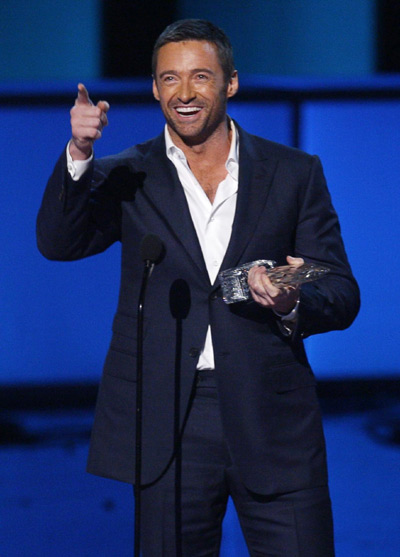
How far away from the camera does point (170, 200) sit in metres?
1.94

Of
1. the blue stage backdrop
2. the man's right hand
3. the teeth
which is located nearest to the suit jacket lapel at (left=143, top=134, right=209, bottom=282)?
the teeth

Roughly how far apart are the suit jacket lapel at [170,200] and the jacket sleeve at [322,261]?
22 cm

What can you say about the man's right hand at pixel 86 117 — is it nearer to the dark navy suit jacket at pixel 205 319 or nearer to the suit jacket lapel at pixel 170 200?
the dark navy suit jacket at pixel 205 319

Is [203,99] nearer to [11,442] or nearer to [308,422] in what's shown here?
[308,422]

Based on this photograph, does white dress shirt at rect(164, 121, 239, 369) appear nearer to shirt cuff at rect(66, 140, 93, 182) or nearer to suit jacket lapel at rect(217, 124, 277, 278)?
suit jacket lapel at rect(217, 124, 277, 278)

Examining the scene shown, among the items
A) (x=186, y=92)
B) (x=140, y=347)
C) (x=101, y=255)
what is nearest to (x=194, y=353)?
(x=140, y=347)

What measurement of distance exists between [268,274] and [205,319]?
8.1 inches

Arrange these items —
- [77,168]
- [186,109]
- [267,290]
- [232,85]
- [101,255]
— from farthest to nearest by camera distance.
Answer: [101,255] < [232,85] < [186,109] < [77,168] < [267,290]

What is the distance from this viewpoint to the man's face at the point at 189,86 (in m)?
1.95

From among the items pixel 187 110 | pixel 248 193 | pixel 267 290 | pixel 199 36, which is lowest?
pixel 267 290

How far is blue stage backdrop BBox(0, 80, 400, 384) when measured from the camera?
3.74m

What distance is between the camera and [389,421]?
13.1ft

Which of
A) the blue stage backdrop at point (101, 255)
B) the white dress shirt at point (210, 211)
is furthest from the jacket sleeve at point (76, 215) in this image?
the blue stage backdrop at point (101, 255)

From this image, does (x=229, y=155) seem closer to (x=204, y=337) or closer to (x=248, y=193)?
(x=248, y=193)
